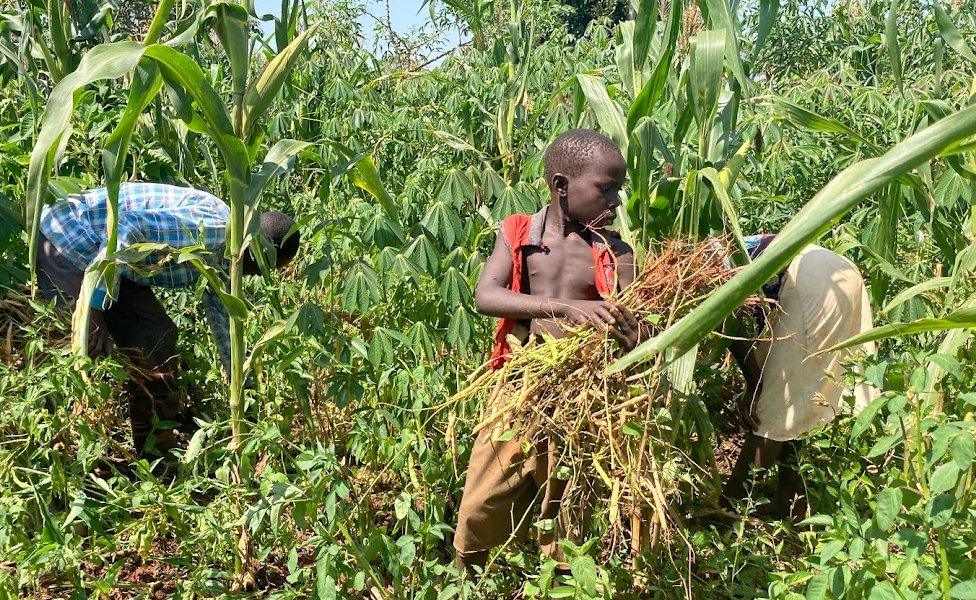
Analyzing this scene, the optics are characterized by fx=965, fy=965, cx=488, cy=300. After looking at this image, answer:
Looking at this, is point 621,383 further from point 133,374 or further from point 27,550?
point 133,374

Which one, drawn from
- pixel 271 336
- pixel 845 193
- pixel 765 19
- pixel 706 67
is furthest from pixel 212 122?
pixel 845 193

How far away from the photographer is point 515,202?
2762 millimetres

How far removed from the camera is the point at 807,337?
8.59ft

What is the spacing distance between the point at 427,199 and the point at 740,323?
134 centimetres

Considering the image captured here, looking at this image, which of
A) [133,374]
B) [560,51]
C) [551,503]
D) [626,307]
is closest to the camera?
[626,307]

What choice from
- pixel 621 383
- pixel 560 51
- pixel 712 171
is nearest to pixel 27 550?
pixel 621 383

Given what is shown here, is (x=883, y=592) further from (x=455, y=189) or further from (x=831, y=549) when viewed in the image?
(x=455, y=189)

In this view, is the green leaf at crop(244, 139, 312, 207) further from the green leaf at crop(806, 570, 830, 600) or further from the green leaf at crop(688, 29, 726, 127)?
the green leaf at crop(806, 570, 830, 600)

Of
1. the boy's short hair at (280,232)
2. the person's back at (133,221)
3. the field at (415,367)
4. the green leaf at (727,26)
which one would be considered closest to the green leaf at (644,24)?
the field at (415,367)

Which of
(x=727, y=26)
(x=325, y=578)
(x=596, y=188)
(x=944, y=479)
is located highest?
(x=727, y=26)

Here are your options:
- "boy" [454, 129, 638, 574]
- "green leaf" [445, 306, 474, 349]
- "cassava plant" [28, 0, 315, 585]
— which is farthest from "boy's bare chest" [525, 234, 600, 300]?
"cassava plant" [28, 0, 315, 585]

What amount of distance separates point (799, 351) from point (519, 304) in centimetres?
96

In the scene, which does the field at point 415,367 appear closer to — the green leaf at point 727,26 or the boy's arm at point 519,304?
the green leaf at point 727,26

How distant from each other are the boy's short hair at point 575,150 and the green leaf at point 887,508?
873 mm
